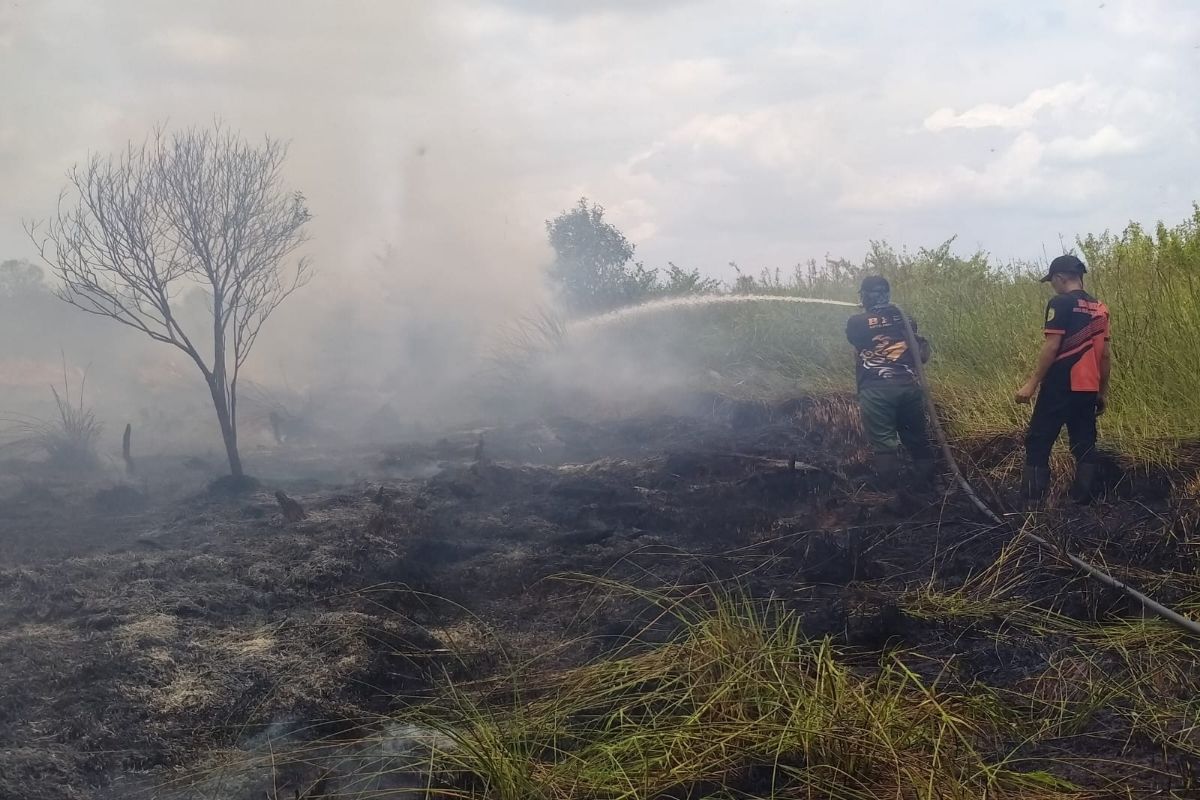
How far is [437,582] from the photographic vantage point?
6285mm

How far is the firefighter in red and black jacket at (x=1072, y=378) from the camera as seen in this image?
6.48m

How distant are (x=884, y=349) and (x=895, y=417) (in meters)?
0.60

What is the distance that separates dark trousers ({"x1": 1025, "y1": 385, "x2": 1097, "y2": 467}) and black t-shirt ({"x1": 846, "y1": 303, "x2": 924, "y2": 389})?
1361mm

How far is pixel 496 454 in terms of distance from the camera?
12.1 meters

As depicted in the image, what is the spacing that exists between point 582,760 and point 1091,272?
8.54 m

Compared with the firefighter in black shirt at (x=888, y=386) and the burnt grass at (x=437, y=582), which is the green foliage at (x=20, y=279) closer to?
the burnt grass at (x=437, y=582)

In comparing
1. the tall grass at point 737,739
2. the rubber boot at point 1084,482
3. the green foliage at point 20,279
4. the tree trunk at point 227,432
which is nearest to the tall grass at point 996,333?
the rubber boot at point 1084,482

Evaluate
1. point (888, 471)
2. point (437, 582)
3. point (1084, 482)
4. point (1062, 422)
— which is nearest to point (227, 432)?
point (437, 582)

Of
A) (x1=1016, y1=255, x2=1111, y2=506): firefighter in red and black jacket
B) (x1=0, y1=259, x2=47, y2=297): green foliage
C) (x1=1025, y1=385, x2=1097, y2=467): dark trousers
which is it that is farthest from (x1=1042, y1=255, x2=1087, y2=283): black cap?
(x1=0, y1=259, x2=47, y2=297): green foliage

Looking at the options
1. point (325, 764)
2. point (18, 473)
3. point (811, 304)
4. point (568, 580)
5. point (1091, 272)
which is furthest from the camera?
point (811, 304)

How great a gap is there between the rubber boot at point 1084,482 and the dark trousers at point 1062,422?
0.05 metres

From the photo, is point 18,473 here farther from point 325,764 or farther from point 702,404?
point 325,764

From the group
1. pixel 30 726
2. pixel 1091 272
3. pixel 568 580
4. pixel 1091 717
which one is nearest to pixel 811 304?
pixel 1091 272

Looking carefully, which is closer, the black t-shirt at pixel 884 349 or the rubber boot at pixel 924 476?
the rubber boot at pixel 924 476
